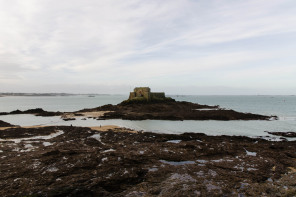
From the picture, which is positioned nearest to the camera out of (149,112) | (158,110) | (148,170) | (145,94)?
(148,170)

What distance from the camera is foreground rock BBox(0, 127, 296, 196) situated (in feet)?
25.7

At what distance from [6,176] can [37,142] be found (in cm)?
731

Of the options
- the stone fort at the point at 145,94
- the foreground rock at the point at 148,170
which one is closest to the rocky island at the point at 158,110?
the stone fort at the point at 145,94

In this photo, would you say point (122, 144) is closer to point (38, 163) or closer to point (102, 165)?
point (102, 165)

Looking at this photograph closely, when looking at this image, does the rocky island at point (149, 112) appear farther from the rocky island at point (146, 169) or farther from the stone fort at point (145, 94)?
the rocky island at point (146, 169)

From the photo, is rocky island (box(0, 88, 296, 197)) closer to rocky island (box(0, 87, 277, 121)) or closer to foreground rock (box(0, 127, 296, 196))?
foreground rock (box(0, 127, 296, 196))

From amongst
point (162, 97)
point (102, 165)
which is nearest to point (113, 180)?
point (102, 165)

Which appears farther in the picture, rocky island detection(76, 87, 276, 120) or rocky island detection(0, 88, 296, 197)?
rocky island detection(76, 87, 276, 120)

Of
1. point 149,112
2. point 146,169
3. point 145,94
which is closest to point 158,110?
point 149,112

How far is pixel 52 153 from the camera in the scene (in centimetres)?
1215

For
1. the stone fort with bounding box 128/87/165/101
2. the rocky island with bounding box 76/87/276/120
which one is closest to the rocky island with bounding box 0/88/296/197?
the rocky island with bounding box 76/87/276/120

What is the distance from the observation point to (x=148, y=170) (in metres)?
9.92

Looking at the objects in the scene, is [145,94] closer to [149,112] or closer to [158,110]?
[158,110]

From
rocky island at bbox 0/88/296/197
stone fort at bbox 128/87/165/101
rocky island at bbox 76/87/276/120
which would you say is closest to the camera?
rocky island at bbox 0/88/296/197
